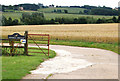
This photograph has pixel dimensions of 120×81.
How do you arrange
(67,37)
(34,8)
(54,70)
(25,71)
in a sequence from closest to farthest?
(25,71) < (54,70) < (67,37) < (34,8)

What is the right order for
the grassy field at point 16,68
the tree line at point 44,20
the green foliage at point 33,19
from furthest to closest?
the green foliage at point 33,19, the tree line at point 44,20, the grassy field at point 16,68

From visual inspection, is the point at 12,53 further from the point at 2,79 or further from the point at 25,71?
the point at 2,79

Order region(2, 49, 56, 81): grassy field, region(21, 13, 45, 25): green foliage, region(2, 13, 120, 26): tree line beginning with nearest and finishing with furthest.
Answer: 1. region(2, 49, 56, 81): grassy field
2. region(2, 13, 120, 26): tree line
3. region(21, 13, 45, 25): green foliage

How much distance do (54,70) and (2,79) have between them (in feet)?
12.5

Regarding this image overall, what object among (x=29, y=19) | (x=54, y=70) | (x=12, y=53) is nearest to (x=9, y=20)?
(x=29, y=19)

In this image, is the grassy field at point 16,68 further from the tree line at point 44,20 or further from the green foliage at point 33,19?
the green foliage at point 33,19

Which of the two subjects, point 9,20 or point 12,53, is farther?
point 9,20

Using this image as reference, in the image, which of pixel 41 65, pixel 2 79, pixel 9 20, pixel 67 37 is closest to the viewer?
pixel 2 79

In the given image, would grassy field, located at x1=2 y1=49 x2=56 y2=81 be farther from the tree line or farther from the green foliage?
the green foliage

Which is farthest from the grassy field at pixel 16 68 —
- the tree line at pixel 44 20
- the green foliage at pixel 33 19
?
the green foliage at pixel 33 19

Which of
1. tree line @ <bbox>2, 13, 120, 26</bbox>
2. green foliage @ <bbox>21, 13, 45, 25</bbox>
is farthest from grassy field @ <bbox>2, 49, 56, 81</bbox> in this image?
green foliage @ <bbox>21, 13, 45, 25</bbox>

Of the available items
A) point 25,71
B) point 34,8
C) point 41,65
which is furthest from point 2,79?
point 34,8

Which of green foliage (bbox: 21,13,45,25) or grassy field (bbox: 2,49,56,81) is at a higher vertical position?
grassy field (bbox: 2,49,56,81)

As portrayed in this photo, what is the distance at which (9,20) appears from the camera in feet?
208
